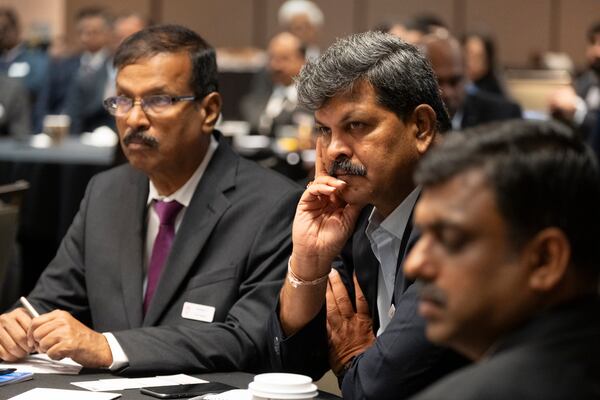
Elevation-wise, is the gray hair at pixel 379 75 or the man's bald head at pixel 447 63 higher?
the gray hair at pixel 379 75

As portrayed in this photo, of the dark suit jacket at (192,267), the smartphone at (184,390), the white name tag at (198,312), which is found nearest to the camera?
the smartphone at (184,390)

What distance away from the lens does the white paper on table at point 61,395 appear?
2.25 m

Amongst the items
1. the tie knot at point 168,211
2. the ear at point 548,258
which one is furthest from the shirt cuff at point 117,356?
the ear at point 548,258

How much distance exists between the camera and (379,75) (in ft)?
8.02

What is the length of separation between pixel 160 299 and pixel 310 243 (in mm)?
596

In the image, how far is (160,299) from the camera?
9.61 ft

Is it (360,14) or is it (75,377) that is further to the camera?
(360,14)

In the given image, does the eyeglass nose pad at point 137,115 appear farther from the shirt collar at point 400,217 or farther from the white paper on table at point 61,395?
the white paper on table at point 61,395

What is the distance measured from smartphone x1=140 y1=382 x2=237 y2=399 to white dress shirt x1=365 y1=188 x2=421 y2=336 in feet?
1.40

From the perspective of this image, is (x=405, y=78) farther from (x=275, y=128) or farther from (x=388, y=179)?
(x=275, y=128)

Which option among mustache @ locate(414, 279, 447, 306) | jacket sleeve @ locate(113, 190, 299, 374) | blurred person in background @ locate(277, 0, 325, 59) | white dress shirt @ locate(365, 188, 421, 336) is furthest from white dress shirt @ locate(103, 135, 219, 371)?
blurred person in background @ locate(277, 0, 325, 59)

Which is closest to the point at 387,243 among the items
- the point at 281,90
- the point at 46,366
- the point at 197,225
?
the point at 197,225

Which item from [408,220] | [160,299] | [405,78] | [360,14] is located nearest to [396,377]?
[408,220]

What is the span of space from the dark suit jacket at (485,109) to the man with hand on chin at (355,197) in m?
3.61
